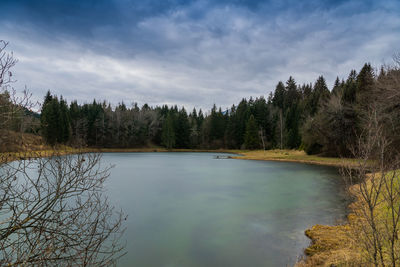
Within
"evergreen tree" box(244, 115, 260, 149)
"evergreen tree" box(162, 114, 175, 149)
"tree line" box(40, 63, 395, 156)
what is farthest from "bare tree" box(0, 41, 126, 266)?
"evergreen tree" box(162, 114, 175, 149)

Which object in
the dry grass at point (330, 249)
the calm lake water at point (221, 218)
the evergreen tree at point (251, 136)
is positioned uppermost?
the evergreen tree at point (251, 136)

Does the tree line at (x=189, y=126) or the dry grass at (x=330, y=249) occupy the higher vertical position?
the tree line at (x=189, y=126)

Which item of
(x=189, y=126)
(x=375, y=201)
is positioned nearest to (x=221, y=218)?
(x=375, y=201)

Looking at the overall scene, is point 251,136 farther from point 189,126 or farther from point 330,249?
point 330,249

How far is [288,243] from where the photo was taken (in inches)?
313

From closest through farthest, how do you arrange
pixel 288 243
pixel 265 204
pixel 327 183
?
pixel 288 243 < pixel 265 204 < pixel 327 183

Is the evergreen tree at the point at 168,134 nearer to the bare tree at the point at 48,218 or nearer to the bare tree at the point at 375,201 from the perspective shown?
the bare tree at the point at 48,218

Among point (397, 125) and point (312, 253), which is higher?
point (397, 125)

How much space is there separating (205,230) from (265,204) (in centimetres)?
496

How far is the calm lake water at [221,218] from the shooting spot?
23.9 ft

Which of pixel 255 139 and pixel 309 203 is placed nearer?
pixel 309 203

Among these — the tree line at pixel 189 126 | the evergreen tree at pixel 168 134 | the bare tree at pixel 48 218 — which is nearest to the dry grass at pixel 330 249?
the bare tree at pixel 48 218

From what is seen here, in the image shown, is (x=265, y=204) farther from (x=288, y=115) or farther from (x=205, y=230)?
(x=288, y=115)

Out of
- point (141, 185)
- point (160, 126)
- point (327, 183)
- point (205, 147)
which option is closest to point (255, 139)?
point (205, 147)
